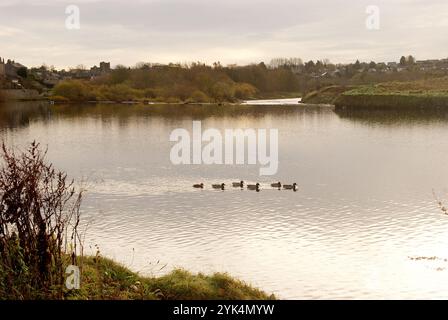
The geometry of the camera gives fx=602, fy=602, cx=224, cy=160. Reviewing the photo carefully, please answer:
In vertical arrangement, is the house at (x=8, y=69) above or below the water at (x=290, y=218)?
above

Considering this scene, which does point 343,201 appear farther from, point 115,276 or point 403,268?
point 115,276

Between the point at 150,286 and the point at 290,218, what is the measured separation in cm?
932

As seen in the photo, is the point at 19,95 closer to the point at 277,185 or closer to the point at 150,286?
the point at 277,185

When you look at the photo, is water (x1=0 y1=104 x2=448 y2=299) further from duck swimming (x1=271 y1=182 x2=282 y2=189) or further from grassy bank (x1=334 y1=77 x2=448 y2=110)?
grassy bank (x1=334 y1=77 x2=448 y2=110)

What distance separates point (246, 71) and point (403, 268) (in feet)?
496

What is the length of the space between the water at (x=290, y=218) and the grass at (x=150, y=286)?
1640 mm

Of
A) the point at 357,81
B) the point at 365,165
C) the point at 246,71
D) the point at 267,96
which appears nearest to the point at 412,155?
the point at 365,165

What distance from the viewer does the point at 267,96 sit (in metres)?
154

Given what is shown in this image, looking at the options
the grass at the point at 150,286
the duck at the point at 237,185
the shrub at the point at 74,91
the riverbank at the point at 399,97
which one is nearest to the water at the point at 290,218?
the duck at the point at 237,185

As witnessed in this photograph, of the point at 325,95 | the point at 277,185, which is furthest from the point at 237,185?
the point at 325,95

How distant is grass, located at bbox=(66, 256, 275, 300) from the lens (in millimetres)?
9461

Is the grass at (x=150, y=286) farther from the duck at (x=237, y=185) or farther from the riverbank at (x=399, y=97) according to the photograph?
the riverbank at (x=399, y=97)

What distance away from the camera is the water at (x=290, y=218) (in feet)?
44.6

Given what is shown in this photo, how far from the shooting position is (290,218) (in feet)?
62.3
